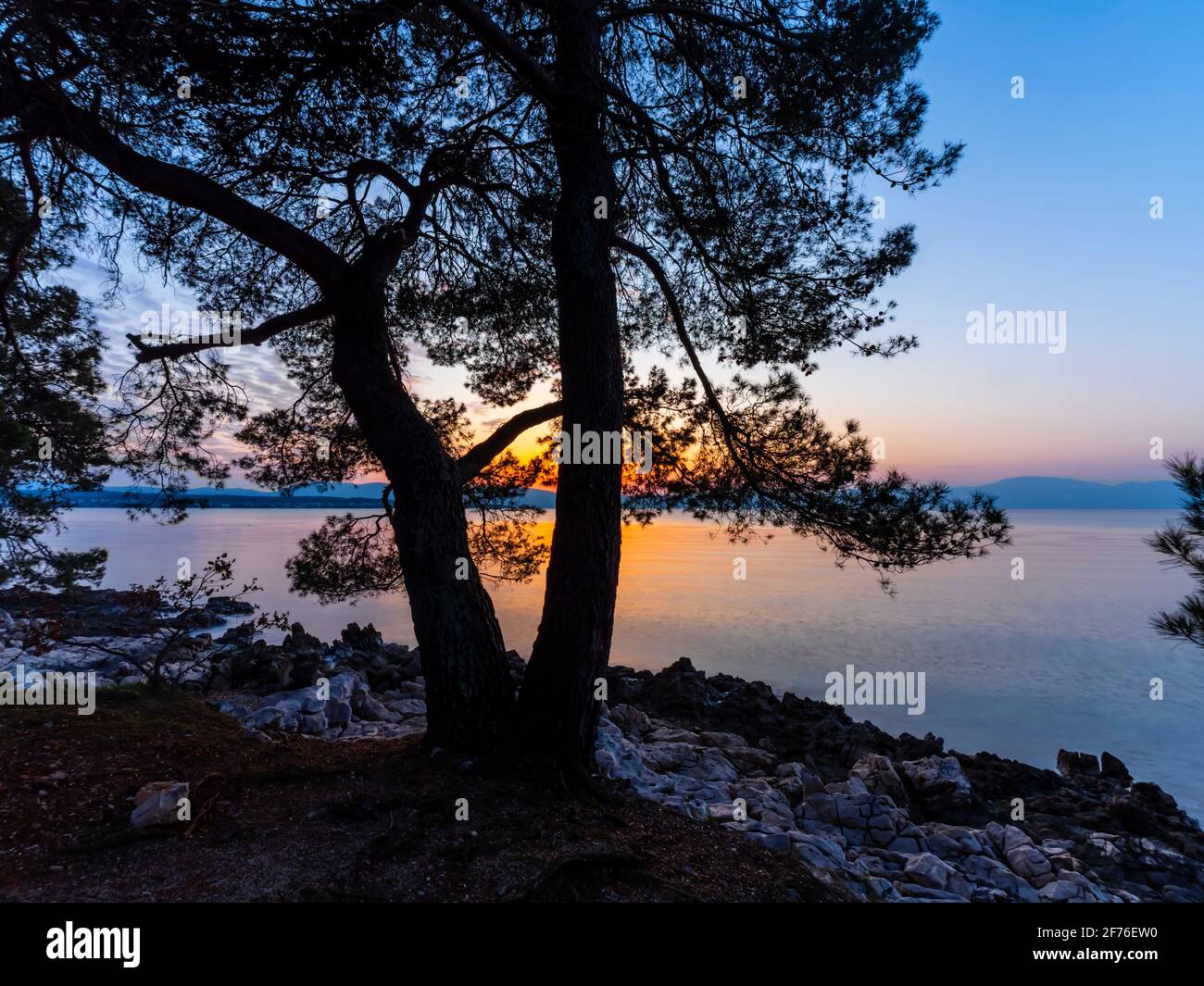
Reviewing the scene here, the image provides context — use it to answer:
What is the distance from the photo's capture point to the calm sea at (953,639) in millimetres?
11039

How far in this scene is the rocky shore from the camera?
191 inches

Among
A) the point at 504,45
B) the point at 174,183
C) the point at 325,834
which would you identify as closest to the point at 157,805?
the point at 325,834

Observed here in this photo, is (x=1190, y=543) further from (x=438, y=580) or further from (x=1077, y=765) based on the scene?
(x=1077, y=765)

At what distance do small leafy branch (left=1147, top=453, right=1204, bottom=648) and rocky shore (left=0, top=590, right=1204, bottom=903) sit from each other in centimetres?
237

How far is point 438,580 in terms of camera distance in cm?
433

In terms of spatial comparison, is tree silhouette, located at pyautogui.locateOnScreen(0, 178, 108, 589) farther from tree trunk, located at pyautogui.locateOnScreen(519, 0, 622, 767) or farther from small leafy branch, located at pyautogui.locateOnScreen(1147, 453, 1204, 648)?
small leafy branch, located at pyautogui.locateOnScreen(1147, 453, 1204, 648)

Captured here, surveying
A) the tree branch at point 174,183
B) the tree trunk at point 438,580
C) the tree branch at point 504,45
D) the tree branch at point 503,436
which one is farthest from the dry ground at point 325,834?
the tree branch at point 504,45

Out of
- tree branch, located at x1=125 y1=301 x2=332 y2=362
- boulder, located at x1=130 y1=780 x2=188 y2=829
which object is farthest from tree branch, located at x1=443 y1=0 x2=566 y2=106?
boulder, located at x1=130 y1=780 x2=188 y2=829

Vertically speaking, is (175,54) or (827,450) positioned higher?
(175,54)

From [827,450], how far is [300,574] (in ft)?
16.5

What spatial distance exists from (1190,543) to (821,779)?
4.35 metres
